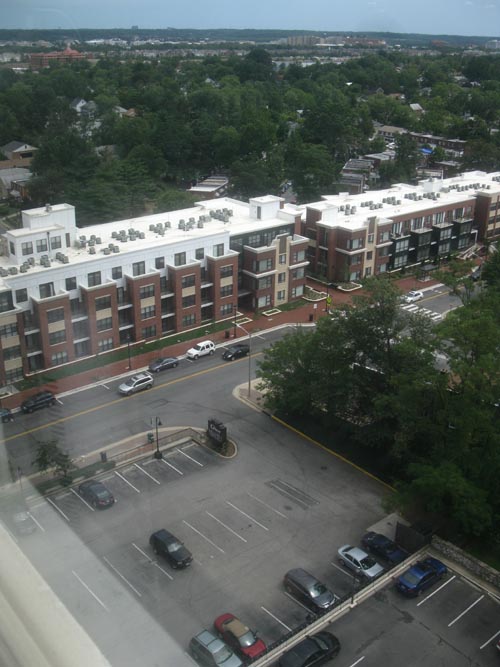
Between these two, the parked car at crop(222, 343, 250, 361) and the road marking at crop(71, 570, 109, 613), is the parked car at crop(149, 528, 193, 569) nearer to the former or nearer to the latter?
the road marking at crop(71, 570, 109, 613)

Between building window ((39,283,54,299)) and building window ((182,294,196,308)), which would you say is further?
building window ((182,294,196,308))

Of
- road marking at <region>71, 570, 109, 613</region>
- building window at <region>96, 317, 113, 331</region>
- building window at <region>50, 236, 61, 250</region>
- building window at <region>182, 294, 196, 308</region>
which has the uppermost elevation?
road marking at <region>71, 570, 109, 613</region>

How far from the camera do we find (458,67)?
112ft

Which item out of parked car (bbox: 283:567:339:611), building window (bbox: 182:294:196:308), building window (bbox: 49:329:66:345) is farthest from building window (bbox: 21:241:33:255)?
parked car (bbox: 283:567:339:611)

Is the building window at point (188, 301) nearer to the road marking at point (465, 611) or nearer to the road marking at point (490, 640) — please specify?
the road marking at point (465, 611)

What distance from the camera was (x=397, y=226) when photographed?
1089cm

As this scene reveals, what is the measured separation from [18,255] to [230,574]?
4.47 m

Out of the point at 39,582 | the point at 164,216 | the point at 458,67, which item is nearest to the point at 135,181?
the point at 164,216

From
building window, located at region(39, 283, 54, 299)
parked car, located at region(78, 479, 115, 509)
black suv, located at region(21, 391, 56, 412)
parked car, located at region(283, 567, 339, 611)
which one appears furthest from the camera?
building window, located at region(39, 283, 54, 299)

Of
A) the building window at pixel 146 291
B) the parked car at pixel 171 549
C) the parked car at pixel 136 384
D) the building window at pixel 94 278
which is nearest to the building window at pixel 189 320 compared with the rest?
the building window at pixel 146 291

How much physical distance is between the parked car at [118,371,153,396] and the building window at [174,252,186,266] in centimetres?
183

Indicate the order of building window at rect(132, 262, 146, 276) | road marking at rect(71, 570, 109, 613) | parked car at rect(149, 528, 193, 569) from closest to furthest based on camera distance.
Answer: road marking at rect(71, 570, 109, 613)
parked car at rect(149, 528, 193, 569)
building window at rect(132, 262, 146, 276)

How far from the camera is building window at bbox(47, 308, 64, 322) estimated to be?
268 inches

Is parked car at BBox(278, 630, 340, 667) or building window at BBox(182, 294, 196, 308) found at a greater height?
building window at BBox(182, 294, 196, 308)
